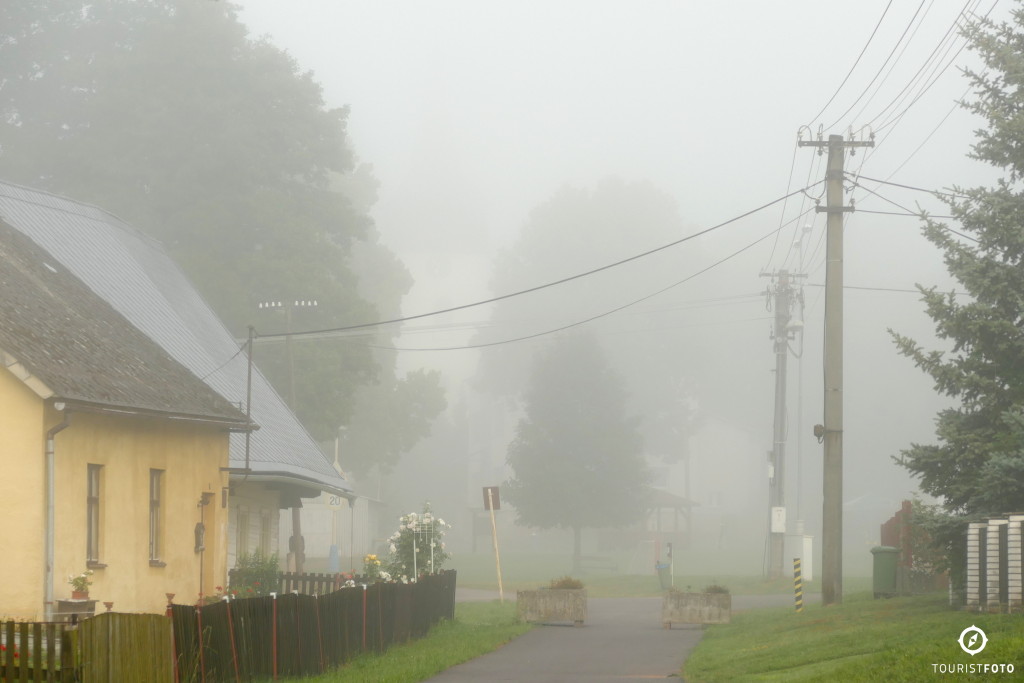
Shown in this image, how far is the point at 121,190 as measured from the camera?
164 ft

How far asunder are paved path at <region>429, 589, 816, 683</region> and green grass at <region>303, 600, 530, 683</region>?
0.27 m

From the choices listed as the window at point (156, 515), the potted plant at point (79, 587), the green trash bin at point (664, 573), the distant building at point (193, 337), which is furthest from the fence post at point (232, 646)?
the green trash bin at point (664, 573)

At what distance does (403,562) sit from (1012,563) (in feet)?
52.2

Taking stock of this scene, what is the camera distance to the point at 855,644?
18625mm

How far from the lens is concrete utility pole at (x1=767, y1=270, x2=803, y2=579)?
4297 centimetres

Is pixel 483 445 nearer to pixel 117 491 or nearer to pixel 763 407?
pixel 763 407

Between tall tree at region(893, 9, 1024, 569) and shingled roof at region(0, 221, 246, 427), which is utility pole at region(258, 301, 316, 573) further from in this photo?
tall tree at region(893, 9, 1024, 569)

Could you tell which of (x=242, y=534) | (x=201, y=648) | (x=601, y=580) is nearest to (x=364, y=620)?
(x=201, y=648)

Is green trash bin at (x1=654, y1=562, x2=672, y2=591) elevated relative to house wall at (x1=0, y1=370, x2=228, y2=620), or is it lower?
lower

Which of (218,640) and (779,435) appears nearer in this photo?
(218,640)

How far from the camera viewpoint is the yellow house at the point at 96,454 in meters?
19.2

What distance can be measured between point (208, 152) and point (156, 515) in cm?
2753

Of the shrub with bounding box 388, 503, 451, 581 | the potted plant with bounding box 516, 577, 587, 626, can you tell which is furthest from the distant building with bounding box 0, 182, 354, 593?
the potted plant with bounding box 516, 577, 587, 626

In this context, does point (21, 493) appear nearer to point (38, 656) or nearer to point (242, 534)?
point (38, 656)
